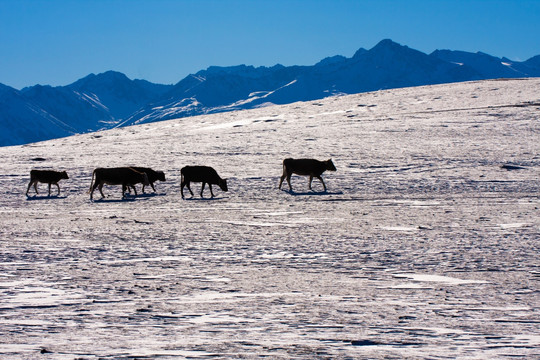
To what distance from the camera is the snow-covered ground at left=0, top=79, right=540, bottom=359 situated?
6.36 m

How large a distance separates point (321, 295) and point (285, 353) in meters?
2.37

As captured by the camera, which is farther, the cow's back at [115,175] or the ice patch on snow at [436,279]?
the cow's back at [115,175]

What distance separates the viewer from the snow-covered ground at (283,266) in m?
6.36

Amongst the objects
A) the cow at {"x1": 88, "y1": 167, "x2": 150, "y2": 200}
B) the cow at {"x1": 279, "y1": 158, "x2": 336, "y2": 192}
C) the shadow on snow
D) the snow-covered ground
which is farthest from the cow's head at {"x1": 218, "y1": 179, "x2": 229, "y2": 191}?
the shadow on snow

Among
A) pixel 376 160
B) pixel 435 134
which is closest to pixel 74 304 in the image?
pixel 376 160

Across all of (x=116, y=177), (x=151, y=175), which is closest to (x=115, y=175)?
(x=116, y=177)

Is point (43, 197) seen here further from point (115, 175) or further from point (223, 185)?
point (223, 185)

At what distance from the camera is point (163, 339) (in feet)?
20.9

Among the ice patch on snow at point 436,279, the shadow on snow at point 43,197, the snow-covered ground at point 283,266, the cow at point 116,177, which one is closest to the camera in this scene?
the snow-covered ground at point 283,266

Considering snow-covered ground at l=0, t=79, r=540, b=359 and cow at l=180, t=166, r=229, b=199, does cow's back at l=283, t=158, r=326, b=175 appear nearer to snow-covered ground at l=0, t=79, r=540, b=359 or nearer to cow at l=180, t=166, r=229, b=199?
snow-covered ground at l=0, t=79, r=540, b=359

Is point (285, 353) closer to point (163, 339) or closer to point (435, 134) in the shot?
point (163, 339)

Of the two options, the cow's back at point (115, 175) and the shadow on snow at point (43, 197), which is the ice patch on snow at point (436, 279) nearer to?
the cow's back at point (115, 175)

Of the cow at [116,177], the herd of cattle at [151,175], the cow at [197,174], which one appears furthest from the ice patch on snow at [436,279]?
the cow at [116,177]

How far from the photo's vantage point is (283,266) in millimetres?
10328
